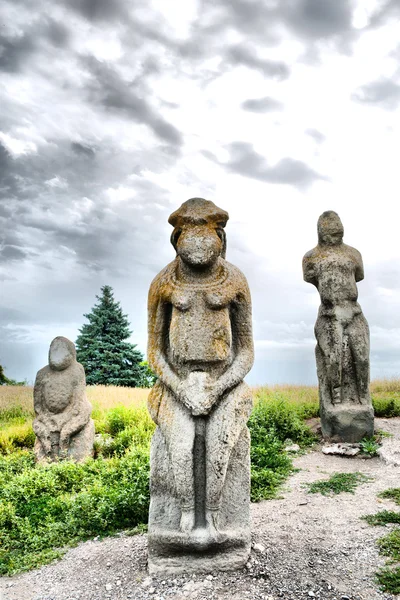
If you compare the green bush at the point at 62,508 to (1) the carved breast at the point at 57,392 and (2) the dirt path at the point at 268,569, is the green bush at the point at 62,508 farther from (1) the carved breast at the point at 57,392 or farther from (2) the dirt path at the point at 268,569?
(1) the carved breast at the point at 57,392

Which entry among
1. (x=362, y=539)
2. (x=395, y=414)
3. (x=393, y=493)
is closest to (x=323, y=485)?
(x=393, y=493)

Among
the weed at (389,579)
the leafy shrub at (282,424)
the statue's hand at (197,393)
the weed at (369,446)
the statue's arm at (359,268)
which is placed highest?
the statue's arm at (359,268)

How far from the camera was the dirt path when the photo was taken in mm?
4074

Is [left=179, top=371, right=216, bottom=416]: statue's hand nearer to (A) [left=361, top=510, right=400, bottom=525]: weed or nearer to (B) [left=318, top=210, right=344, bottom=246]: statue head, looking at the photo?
(A) [left=361, top=510, right=400, bottom=525]: weed

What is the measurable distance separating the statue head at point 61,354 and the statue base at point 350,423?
476 centimetres

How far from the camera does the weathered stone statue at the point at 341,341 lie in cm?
891

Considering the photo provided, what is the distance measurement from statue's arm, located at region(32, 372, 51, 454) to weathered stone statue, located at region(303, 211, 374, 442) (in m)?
4.91

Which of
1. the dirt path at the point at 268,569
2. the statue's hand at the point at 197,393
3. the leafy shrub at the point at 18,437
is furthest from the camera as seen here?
the leafy shrub at the point at 18,437

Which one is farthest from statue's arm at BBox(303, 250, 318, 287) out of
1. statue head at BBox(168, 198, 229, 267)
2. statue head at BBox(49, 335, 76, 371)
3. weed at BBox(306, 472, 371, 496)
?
statue head at BBox(168, 198, 229, 267)

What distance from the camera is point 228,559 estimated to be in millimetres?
4344

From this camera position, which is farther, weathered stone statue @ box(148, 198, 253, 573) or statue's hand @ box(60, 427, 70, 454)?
statue's hand @ box(60, 427, 70, 454)

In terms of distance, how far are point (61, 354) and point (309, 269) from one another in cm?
476

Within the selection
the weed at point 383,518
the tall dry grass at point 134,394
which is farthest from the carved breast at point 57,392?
the weed at point 383,518

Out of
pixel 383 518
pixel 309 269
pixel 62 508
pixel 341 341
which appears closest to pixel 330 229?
pixel 309 269
